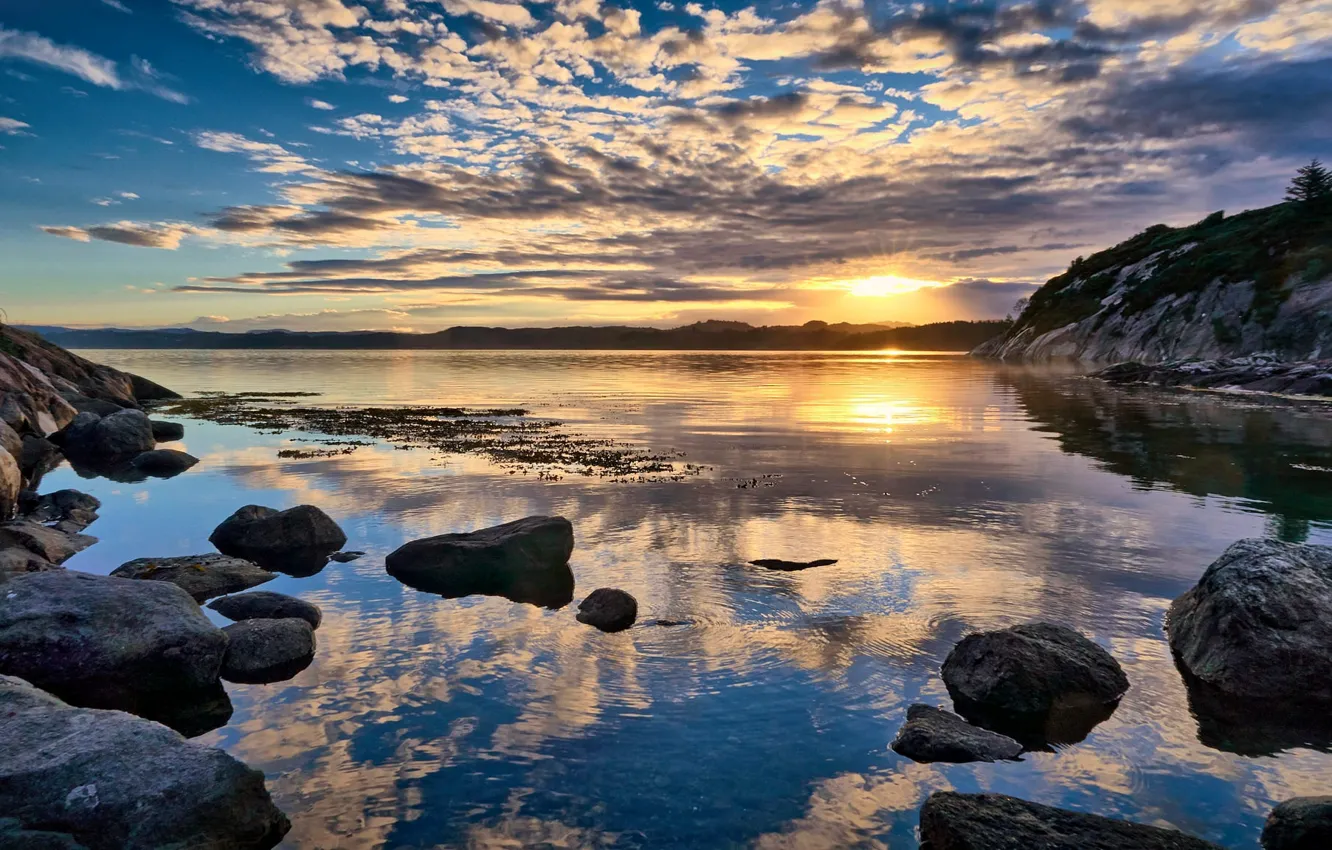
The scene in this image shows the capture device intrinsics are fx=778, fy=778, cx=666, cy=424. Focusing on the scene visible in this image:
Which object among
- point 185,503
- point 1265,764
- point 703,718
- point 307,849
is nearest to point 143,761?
point 307,849

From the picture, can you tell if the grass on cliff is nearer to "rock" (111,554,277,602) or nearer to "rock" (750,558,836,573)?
"rock" (750,558,836,573)

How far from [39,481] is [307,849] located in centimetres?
2990

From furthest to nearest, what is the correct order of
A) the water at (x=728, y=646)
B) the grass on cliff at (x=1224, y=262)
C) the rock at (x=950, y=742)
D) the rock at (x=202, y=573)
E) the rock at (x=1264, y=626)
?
the grass on cliff at (x=1224, y=262)
the rock at (x=202, y=573)
the rock at (x=1264, y=626)
the rock at (x=950, y=742)
the water at (x=728, y=646)

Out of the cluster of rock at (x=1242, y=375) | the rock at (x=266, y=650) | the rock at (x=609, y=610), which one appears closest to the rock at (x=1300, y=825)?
the rock at (x=609, y=610)

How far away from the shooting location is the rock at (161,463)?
Answer: 32312 mm

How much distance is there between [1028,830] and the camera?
24.6ft

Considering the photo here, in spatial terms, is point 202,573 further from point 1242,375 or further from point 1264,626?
point 1242,375

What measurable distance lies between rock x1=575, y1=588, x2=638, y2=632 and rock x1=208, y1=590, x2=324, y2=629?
5.03m

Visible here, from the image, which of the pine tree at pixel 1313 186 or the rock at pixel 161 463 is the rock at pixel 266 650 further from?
the pine tree at pixel 1313 186

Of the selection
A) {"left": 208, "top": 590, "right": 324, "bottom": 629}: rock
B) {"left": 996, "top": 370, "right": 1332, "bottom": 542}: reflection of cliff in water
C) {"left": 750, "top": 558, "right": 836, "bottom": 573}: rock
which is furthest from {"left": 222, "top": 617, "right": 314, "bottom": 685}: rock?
{"left": 996, "top": 370, "right": 1332, "bottom": 542}: reflection of cliff in water

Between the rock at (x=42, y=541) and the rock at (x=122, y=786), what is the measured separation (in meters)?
11.5

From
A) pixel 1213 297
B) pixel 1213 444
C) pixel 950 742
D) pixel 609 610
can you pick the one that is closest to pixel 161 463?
pixel 609 610

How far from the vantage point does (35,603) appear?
37.5 ft

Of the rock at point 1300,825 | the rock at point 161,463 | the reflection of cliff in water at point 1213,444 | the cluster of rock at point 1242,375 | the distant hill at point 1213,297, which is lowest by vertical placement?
the rock at point 161,463
